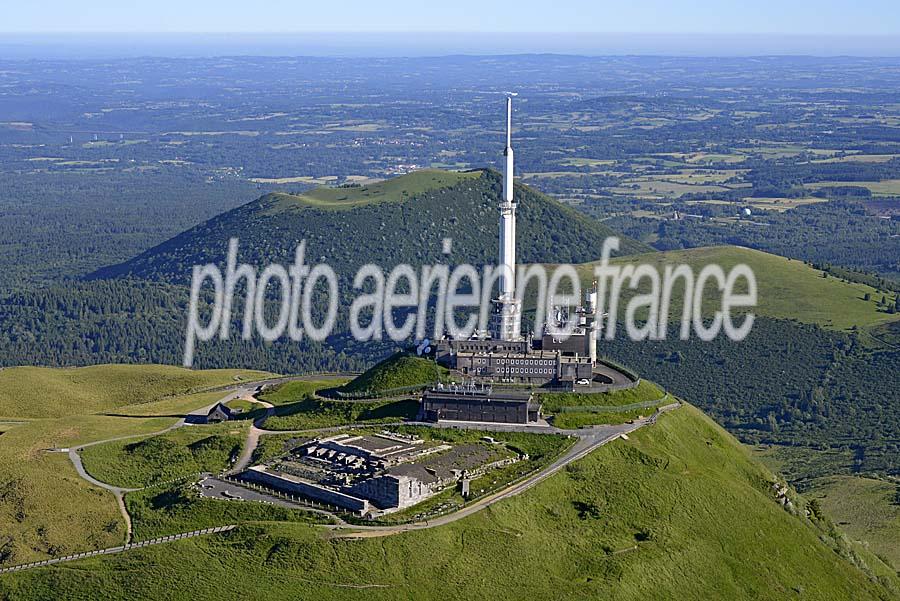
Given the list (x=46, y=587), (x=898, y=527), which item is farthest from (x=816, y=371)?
(x=46, y=587)

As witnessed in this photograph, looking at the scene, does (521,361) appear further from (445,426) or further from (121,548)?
(121,548)

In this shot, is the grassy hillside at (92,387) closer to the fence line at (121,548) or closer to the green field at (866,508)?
the fence line at (121,548)

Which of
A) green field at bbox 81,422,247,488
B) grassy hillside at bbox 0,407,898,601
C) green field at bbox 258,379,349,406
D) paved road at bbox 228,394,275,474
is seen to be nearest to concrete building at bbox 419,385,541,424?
grassy hillside at bbox 0,407,898,601

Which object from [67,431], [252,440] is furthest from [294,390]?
[252,440]

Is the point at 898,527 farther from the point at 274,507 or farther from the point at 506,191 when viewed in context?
the point at 274,507

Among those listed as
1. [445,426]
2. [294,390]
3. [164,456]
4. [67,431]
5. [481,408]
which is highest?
[481,408]

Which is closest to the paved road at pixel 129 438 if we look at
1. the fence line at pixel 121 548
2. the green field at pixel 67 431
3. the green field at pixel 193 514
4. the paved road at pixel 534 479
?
the green field at pixel 67 431
